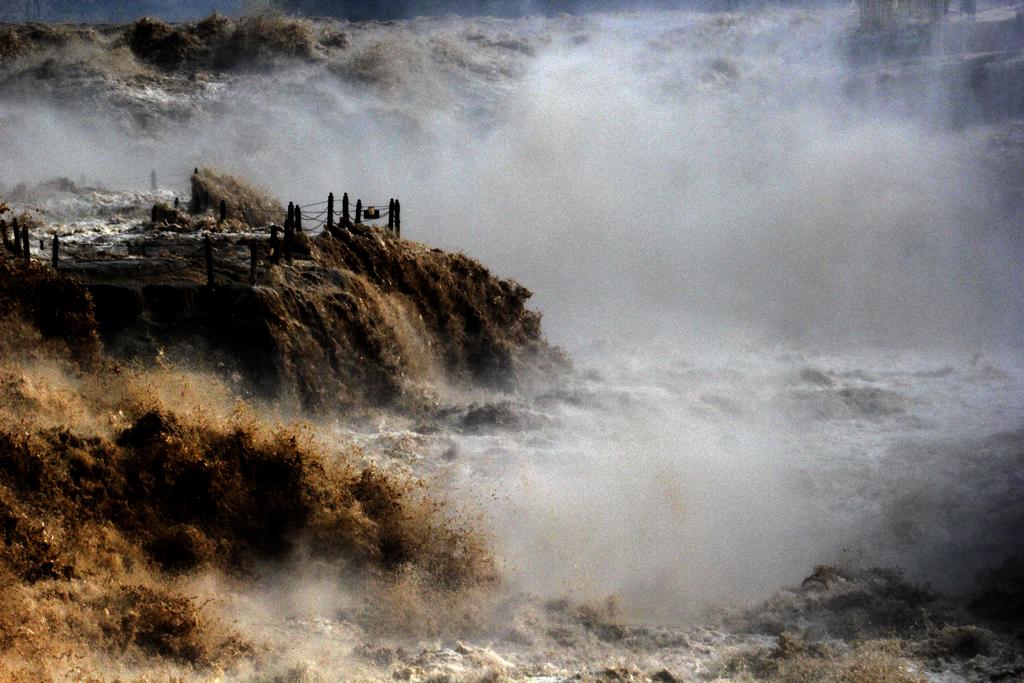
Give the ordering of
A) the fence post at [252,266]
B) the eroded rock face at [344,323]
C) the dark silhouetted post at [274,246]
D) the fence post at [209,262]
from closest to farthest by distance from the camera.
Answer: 1. the eroded rock face at [344,323]
2. the fence post at [209,262]
3. the fence post at [252,266]
4. the dark silhouetted post at [274,246]

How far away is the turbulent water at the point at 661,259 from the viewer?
1347 cm

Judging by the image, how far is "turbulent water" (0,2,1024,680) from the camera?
13469 mm

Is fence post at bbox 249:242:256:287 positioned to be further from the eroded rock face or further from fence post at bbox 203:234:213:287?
fence post at bbox 203:234:213:287

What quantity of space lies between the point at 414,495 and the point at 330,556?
1949 mm

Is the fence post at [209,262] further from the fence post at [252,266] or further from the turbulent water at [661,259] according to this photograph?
the turbulent water at [661,259]

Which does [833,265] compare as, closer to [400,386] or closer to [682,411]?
[682,411]

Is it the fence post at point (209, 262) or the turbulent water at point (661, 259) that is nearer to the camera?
the turbulent water at point (661, 259)

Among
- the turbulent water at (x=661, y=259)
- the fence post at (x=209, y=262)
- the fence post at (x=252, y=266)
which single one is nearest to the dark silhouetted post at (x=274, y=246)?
the fence post at (x=252, y=266)

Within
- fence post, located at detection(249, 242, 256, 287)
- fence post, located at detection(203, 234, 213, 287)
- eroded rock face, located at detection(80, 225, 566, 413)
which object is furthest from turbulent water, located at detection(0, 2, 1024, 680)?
fence post, located at detection(203, 234, 213, 287)

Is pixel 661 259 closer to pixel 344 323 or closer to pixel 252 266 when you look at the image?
pixel 344 323

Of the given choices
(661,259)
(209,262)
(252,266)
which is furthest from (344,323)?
(661,259)

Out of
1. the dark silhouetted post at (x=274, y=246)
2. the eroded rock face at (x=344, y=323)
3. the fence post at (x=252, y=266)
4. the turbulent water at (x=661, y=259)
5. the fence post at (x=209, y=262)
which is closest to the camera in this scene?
the turbulent water at (x=661, y=259)

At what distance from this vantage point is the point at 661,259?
35.5 m

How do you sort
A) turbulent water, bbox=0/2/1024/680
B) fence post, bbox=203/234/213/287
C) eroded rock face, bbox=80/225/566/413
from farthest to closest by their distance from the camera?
1. fence post, bbox=203/234/213/287
2. eroded rock face, bbox=80/225/566/413
3. turbulent water, bbox=0/2/1024/680
